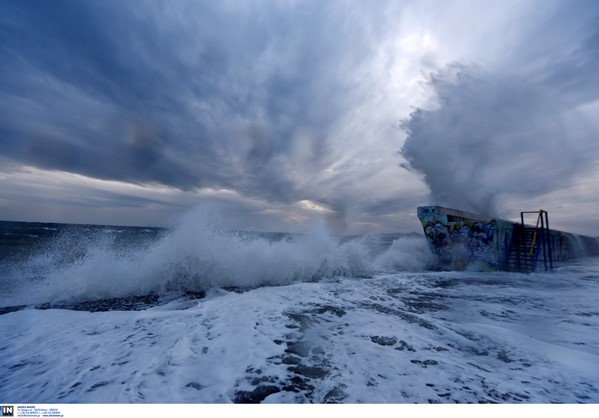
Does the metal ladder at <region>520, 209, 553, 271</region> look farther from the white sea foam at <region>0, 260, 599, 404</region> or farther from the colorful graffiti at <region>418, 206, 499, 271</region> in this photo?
the white sea foam at <region>0, 260, 599, 404</region>

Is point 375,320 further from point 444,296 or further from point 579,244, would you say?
point 579,244

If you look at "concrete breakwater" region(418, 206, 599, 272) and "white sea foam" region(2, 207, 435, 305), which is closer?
"white sea foam" region(2, 207, 435, 305)

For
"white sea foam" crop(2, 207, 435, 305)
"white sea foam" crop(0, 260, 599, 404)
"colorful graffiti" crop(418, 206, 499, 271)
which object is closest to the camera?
"white sea foam" crop(0, 260, 599, 404)

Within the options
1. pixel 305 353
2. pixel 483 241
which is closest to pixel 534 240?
pixel 483 241

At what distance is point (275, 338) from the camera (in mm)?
3887

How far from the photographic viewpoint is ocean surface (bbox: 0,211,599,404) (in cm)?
260

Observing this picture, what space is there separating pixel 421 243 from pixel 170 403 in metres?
16.1

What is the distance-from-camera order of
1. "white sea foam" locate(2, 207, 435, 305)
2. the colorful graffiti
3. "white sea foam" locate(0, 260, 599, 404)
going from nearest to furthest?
"white sea foam" locate(0, 260, 599, 404) → "white sea foam" locate(2, 207, 435, 305) → the colorful graffiti

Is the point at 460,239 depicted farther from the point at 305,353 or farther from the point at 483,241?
the point at 305,353

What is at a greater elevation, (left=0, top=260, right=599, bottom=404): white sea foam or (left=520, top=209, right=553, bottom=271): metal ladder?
(left=520, top=209, right=553, bottom=271): metal ladder

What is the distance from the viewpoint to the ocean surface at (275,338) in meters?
2.60

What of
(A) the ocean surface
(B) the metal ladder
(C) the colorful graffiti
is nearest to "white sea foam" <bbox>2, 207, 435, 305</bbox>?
(A) the ocean surface

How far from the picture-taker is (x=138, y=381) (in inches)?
104

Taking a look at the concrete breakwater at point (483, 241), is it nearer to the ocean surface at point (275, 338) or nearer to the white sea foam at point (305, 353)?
the ocean surface at point (275, 338)
